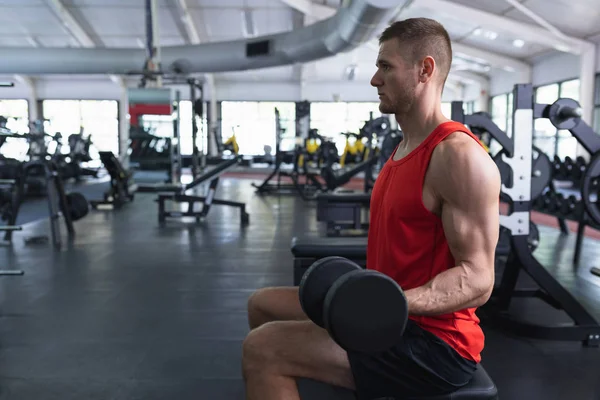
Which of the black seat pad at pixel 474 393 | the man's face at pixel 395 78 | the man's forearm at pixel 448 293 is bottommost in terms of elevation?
the black seat pad at pixel 474 393

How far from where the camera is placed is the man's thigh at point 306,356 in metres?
0.84

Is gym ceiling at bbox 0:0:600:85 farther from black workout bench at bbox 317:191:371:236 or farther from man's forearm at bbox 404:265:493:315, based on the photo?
man's forearm at bbox 404:265:493:315

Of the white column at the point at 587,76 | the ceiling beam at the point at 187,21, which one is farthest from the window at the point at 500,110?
the ceiling beam at the point at 187,21

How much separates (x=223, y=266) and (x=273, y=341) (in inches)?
81.8

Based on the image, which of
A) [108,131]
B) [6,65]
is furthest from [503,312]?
[108,131]

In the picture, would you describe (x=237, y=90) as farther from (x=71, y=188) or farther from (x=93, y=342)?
(x=93, y=342)

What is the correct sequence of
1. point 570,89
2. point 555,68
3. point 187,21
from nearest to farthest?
point 187,21, point 570,89, point 555,68

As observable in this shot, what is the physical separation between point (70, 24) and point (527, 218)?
8.13 meters

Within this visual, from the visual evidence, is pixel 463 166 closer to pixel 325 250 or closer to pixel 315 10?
pixel 325 250

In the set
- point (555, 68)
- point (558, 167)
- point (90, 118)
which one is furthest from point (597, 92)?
point (90, 118)

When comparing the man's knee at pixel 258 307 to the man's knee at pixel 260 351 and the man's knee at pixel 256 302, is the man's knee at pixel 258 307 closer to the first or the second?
the man's knee at pixel 256 302

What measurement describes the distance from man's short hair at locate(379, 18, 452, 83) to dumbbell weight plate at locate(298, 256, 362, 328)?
1.18 ft

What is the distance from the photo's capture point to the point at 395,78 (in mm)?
839

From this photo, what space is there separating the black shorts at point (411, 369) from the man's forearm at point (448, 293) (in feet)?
0.28
